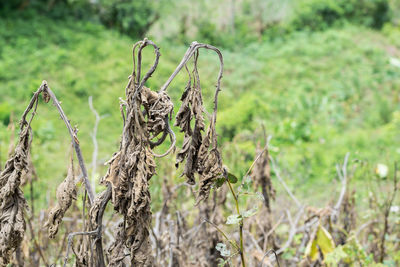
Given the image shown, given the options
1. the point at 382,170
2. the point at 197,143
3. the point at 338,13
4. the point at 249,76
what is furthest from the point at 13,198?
the point at 338,13

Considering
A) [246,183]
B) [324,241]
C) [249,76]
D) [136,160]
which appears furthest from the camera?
[249,76]

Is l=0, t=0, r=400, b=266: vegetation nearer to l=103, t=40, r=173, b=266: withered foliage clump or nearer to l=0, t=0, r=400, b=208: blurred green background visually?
l=0, t=0, r=400, b=208: blurred green background

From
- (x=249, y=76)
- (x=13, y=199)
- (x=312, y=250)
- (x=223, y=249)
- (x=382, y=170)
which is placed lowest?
(x=382, y=170)

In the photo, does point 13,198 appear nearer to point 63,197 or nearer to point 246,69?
point 63,197

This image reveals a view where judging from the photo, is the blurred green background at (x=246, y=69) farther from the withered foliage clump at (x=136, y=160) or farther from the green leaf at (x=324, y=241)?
the withered foliage clump at (x=136, y=160)

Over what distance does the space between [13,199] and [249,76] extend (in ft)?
26.6

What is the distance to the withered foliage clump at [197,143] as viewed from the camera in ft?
4.04

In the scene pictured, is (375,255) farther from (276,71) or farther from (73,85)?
(276,71)

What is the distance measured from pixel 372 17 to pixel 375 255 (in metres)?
11.5

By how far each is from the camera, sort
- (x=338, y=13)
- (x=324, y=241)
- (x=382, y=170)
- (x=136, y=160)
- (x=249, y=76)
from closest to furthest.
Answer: (x=136, y=160)
(x=324, y=241)
(x=382, y=170)
(x=249, y=76)
(x=338, y=13)

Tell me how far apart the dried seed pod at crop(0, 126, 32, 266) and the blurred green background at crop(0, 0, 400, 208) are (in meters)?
2.75

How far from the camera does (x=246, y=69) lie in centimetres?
956

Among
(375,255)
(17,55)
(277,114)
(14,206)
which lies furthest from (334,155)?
(17,55)

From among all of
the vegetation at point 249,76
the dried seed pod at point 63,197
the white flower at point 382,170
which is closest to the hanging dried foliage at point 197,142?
the dried seed pod at point 63,197
